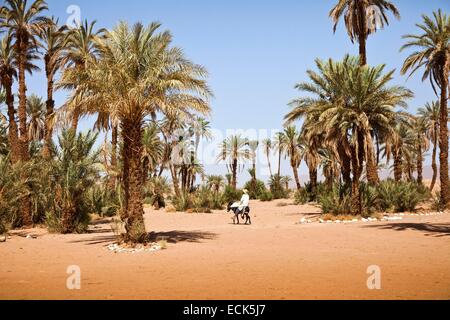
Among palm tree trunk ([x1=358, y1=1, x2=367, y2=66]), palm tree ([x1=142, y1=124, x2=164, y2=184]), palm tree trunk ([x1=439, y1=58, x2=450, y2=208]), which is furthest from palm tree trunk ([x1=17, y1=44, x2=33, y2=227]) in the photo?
palm tree trunk ([x1=439, y1=58, x2=450, y2=208])

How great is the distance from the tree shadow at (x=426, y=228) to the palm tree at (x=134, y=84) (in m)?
10.2

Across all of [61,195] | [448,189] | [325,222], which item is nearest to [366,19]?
[448,189]

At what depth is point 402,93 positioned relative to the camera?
21.0 m

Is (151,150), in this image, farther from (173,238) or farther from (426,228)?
(426,228)

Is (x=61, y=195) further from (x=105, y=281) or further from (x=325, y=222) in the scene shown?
(x=325, y=222)

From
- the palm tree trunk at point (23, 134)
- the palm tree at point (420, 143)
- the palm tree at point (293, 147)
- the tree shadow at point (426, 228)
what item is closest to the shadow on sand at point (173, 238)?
the palm tree trunk at point (23, 134)

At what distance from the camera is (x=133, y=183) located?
41.9ft

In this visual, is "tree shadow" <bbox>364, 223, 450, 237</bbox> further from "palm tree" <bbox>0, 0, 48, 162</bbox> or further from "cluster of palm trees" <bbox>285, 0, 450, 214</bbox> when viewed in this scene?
"palm tree" <bbox>0, 0, 48, 162</bbox>

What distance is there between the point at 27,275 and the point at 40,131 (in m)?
42.4

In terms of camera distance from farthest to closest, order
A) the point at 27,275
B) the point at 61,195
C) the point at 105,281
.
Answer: the point at 61,195
the point at 27,275
the point at 105,281

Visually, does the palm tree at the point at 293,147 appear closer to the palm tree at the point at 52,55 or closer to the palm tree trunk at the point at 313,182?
the palm tree trunk at the point at 313,182

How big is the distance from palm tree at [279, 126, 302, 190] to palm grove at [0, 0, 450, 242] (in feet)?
22.7

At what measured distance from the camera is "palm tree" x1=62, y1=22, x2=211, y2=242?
12453mm

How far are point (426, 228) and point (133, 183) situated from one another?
11.9m
